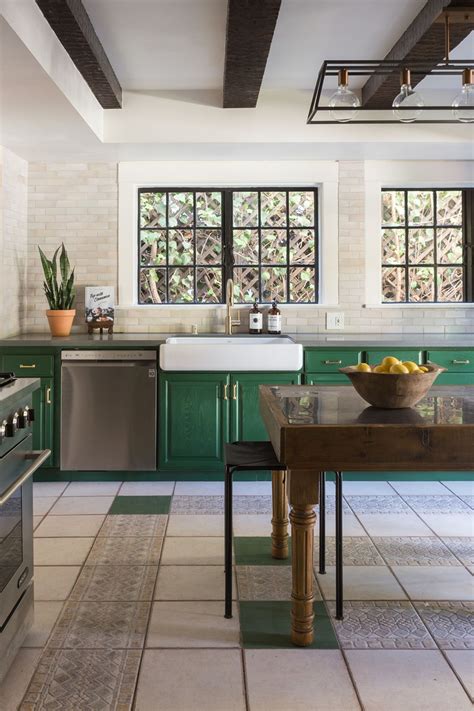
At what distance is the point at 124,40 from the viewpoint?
4.11 metres

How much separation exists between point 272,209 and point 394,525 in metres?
3.01

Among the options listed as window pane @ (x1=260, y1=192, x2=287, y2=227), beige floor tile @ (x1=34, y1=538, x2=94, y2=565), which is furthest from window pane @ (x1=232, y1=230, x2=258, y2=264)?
beige floor tile @ (x1=34, y1=538, x2=94, y2=565)

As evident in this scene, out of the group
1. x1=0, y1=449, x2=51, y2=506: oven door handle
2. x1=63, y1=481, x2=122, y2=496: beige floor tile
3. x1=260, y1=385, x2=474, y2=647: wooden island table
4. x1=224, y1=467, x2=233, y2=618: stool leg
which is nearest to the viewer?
x1=0, y1=449, x2=51, y2=506: oven door handle

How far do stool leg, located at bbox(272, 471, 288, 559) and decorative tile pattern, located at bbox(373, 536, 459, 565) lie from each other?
53 centimetres

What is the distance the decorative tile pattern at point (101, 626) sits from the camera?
101 inches

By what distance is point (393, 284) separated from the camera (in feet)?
19.2

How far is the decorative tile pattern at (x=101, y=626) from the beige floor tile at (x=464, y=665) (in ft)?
3.79

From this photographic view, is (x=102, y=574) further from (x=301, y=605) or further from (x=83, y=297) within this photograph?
(x=83, y=297)

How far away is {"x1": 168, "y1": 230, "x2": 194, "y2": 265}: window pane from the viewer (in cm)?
584

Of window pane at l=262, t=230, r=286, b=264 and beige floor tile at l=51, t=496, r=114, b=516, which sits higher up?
window pane at l=262, t=230, r=286, b=264

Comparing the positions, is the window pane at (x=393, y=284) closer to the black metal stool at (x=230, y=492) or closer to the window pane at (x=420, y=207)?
the window pane at (x=420, y=207)

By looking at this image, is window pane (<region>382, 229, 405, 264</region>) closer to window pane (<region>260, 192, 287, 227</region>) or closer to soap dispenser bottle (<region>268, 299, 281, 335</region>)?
window pane (<region>260, 192, 287, 227</region>)

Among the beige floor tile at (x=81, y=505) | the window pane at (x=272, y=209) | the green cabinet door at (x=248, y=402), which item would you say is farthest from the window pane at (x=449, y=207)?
the beige floor tile at (x=81, y=505)

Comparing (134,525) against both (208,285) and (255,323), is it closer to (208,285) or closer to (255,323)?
(255,323)
